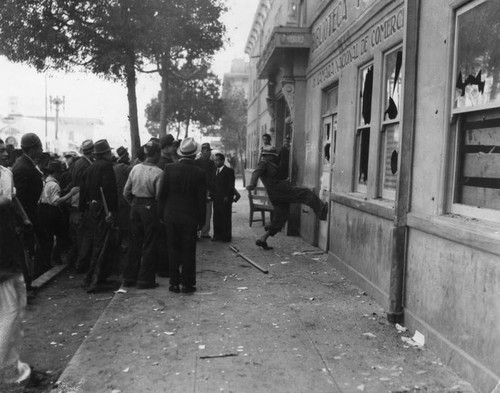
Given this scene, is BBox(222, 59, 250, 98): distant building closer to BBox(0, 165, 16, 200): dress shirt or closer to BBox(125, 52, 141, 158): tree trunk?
BBox(125, 52, 141, 158): tree trunk

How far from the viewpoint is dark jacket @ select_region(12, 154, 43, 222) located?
254 inches

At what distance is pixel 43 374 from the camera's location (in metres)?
4.36

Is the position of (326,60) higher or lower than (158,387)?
higher

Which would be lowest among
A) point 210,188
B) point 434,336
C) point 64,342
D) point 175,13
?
point 64,342

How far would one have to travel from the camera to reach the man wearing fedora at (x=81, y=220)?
24.3 ft

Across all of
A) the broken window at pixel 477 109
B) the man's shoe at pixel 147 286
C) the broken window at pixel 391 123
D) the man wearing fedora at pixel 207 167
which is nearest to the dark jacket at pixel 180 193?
the man's shoe at pixel 147 286

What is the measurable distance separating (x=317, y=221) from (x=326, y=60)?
297 centimetres

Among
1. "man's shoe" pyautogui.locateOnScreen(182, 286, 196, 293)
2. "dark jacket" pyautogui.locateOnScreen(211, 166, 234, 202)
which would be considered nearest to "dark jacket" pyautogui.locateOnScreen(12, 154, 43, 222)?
"man's shoe" pyautogui.locateOnScreen(182, 286, 196, 293)

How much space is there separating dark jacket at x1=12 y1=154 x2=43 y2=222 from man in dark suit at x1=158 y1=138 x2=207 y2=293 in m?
1.56

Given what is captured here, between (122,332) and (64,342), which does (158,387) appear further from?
(64,342)

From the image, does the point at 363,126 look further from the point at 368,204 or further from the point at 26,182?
the point at 26,182

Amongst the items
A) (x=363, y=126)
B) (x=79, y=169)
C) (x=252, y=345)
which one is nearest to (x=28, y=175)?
(x=79, y=169)

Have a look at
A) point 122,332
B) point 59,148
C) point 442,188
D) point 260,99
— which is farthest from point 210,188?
point 59,148

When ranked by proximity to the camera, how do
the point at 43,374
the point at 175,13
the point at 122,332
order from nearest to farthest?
the point at 43,374
the point at 122,332
the point at 175,13
